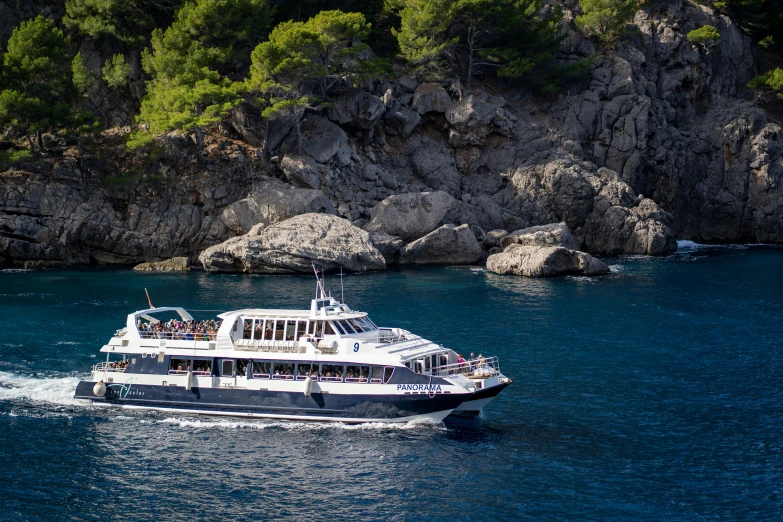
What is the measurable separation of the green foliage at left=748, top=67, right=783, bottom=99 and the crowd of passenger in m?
93.5

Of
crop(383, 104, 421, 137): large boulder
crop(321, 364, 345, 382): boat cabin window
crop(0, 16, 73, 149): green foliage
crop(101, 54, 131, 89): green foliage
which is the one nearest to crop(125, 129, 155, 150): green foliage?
crop(0, 16, 73, 149): green foliage

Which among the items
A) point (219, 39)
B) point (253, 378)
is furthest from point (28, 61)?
point (253, 378)

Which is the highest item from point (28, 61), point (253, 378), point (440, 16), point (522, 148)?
point (440, 16)

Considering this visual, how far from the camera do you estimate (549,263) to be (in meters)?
78.1

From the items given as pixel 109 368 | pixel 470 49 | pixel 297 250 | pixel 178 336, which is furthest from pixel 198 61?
pixel 109 368

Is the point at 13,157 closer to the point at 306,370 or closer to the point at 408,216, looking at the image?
the point at 408,216

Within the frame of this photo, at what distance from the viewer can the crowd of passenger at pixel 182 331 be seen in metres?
42.3

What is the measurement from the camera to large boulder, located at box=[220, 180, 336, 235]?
85125mm

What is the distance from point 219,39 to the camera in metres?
95.0

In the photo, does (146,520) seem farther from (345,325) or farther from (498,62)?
(498,62)

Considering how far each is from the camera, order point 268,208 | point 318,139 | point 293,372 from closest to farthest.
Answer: point 293,372
point 268,208
point 318,139

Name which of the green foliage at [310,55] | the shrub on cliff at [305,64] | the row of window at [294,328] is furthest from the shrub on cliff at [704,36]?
the row of window at [294,328]

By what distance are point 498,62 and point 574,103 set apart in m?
10.9

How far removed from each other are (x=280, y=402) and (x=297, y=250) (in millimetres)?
39734
